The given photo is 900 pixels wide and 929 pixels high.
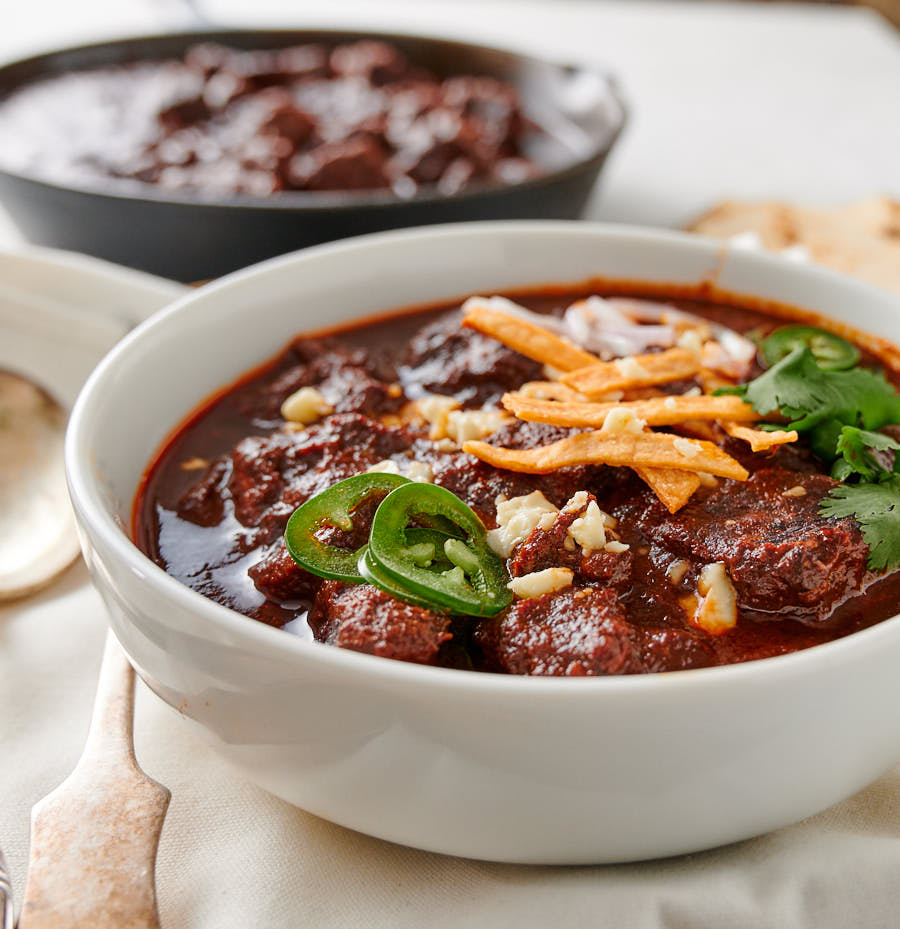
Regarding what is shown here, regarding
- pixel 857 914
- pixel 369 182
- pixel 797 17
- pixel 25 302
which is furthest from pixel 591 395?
pixel 797 17

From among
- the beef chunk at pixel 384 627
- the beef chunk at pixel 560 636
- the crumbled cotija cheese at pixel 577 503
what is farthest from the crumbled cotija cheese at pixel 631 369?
the beef chunk at pixel 384 627

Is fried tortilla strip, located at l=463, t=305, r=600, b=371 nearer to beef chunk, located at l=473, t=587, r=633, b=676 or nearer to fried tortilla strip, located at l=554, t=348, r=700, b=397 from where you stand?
fried tortilla strip, located at l=554, t=348, r=700, b=397

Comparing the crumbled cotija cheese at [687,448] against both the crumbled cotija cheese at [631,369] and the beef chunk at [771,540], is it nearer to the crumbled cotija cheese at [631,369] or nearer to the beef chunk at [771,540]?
the beef chunk at [771,540]

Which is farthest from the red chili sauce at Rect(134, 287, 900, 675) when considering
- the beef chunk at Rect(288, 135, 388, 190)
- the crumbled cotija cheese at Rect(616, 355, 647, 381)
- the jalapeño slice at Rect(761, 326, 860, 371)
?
the beef chunk at Rect(288, 135, 388, 190)

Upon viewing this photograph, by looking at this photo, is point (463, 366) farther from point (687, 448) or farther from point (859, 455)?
point (859, 455)

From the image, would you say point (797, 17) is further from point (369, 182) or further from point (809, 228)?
point (369, 182)

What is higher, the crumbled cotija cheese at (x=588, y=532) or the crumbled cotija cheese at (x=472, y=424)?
the crumbled cotija cheese at (x=588, y=532)
